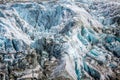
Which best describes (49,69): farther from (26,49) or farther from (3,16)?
(3,16)

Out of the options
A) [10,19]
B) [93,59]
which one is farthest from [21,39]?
[93,59]

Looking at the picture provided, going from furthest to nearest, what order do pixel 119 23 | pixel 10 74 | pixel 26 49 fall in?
1. pixel 119 23
2. pixel 26 49
3. pixel 10 74

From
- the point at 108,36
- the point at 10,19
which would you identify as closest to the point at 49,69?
the point at 108,36

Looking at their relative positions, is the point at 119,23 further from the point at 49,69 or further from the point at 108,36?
the point at 49,69

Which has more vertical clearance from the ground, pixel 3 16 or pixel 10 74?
pixel 3 16

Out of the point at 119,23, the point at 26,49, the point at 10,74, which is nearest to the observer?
the point at 10,74

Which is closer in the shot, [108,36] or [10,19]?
[108,36]
